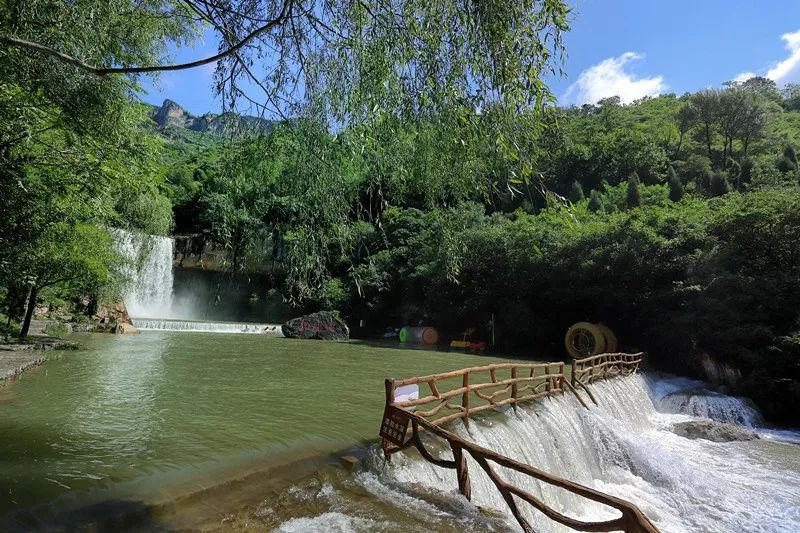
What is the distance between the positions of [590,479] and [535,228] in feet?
62.2

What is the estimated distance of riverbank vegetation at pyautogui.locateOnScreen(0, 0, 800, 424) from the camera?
385cm

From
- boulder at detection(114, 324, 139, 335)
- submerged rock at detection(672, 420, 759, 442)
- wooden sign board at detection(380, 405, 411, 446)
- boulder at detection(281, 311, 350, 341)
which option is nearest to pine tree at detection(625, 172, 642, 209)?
boulder at detection(281, 311, 350, 341)

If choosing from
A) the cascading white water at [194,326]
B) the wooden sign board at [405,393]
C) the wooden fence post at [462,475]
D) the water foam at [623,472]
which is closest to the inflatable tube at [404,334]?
the cascading white water at [194,326]

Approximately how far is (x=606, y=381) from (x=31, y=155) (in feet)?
42.7

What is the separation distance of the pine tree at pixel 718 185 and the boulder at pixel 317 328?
3789 cm

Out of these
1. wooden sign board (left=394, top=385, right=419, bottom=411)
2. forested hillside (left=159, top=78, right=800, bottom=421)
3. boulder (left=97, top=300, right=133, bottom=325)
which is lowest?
wooden sign board (left=394, top=385, right=419, bottom=411)

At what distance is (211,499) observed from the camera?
4.76m


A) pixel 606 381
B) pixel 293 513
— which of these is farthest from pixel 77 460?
pixel 606 381

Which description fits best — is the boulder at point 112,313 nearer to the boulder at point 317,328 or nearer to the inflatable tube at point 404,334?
the boulder at point 317,328

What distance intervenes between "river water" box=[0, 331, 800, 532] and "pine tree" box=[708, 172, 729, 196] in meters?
38.4

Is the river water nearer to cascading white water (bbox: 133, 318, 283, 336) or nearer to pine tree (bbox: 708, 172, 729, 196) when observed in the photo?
cascading white water (bbox: 133, 318, 283, 336)

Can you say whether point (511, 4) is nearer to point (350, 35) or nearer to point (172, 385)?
point (350, 35)

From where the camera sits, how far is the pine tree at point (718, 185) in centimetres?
4439

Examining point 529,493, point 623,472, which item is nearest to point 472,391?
point 623,472
